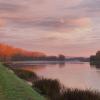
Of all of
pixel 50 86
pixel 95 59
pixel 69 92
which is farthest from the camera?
pixel 95 59

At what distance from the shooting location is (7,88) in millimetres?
15602

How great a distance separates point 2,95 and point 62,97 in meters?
3.51

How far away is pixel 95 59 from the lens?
142125mm

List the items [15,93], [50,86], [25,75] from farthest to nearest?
[25,75] → [50,86] → [15,93]

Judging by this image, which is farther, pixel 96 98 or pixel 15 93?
pixel 96 98

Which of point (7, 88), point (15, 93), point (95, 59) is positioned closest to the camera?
point (15, 93)

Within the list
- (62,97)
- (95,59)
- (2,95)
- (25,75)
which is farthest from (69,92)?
(95,59)

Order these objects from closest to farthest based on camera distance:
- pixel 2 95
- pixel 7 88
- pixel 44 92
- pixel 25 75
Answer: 1. pixel 2 95
2. pixel 7 88
3. pixel 44 92
4. pixel 25 75

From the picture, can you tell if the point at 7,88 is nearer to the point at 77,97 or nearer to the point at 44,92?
the point at 77,97

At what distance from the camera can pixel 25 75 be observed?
4334 centimetres

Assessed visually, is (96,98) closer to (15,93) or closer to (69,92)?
(69,92)

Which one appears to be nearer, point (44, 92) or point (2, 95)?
point (2, 95)

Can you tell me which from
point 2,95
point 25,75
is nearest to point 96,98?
point 2,95

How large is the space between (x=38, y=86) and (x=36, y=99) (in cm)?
951
